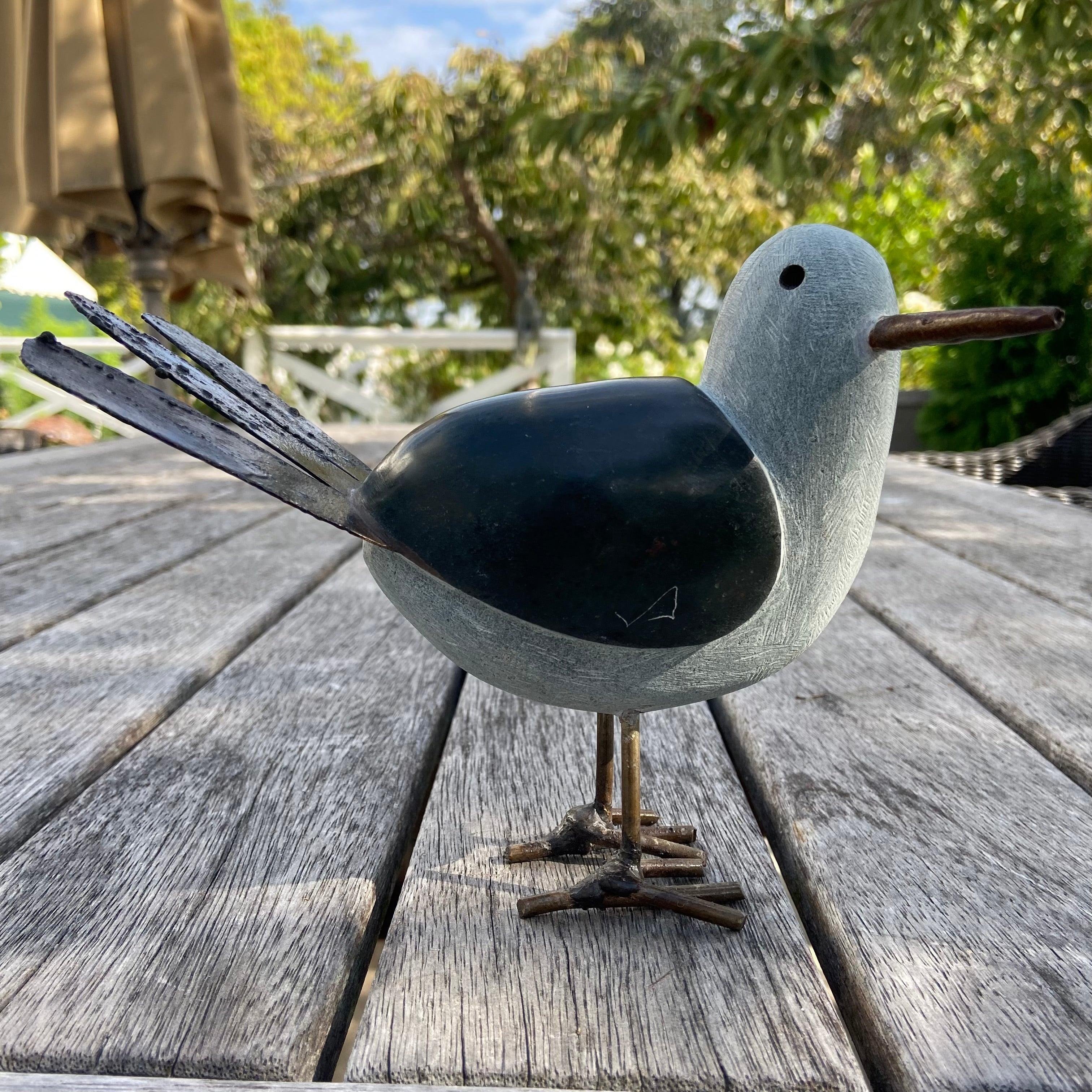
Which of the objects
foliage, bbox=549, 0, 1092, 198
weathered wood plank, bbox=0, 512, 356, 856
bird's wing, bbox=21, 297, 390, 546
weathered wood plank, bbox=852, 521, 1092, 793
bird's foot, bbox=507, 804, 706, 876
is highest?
foliage, bbox=549, 0, 1092, 198

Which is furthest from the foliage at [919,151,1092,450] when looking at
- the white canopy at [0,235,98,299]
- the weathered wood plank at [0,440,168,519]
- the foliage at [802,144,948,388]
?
the white canopy at [0,235,98,299]

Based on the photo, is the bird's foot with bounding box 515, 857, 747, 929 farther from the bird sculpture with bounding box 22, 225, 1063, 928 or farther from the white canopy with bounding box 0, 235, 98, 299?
the white canopy with bounding box 0, 235, 98, 299

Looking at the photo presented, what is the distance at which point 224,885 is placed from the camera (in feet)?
2.30

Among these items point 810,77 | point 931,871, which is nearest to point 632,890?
point 931,871

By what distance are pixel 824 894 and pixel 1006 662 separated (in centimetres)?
67

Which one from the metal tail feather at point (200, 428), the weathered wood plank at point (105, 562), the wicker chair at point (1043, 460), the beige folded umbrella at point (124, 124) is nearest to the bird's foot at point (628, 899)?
the metal tail feather at point (200, 428)

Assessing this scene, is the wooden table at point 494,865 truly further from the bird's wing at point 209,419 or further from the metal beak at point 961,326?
the metal beak at point 961,326

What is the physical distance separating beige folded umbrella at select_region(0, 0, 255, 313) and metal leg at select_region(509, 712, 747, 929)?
285 cm

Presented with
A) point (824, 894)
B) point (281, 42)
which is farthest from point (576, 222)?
point (281, 42)

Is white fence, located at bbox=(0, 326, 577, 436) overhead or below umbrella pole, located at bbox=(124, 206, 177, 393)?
below

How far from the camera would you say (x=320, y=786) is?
87cm

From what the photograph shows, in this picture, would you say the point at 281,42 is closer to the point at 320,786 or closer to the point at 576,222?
the point at 576,222

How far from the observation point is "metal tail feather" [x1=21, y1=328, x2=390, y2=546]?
0.53 metres

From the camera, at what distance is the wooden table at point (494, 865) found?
0.52 meters
